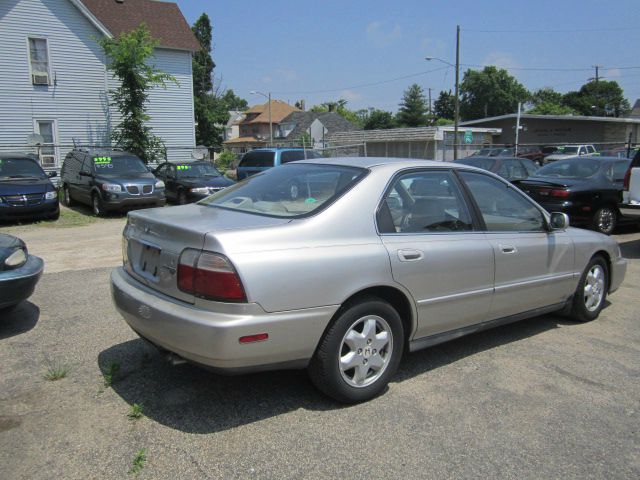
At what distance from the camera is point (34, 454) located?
2.98 meters

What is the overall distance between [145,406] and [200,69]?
51.0 metres

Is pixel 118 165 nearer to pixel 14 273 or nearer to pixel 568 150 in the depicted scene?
pixel 14 273

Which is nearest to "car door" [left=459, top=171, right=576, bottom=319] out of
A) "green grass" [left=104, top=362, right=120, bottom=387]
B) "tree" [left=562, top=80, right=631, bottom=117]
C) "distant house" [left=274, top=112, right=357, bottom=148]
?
"green grass" [left=104, top=362, right=120, bottom=387]

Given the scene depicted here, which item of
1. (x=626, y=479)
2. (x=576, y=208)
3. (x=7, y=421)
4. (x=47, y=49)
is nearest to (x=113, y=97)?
(x=47, y=49)

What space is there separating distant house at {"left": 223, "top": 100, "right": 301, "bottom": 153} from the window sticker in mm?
68213

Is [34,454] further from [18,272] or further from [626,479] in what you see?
[626,479]

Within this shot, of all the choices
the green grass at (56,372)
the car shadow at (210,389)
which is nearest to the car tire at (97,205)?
the car shadow at (210,389)

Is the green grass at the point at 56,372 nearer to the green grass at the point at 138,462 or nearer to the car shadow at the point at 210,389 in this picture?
the car shadow at the point at 210,389

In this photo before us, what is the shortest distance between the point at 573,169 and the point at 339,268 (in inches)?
390

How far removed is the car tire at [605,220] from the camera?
424 inches

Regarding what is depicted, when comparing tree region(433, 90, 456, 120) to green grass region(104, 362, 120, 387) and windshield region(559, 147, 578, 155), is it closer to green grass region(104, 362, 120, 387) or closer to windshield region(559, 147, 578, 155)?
windshield region(559, 147, 578, 155)

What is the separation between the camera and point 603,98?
323 feet

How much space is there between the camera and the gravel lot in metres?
2.92

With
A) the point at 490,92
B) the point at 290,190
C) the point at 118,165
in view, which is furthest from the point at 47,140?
the point at 490,92
